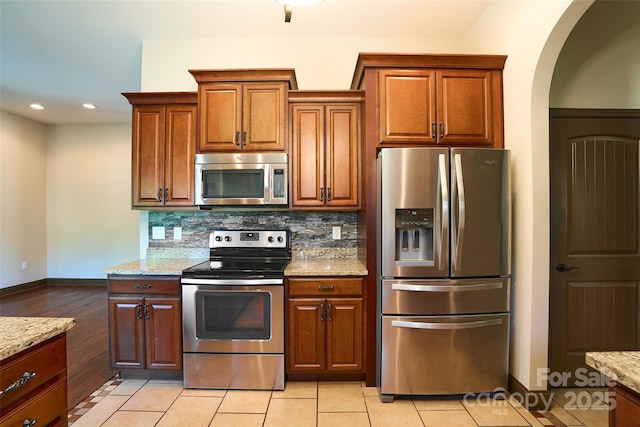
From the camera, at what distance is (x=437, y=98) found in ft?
7.50

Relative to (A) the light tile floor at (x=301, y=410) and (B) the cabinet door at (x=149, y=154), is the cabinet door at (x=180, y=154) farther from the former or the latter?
(A) the light tile floor at (x=301, y=410)

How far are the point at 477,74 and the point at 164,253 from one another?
10.3 ft

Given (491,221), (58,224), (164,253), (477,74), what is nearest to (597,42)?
(477,74)

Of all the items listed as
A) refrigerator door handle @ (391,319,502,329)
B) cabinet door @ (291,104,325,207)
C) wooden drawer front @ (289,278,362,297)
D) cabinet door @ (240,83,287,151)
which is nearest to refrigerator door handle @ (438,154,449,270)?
refrigerator door handle @ (391,319,502,329)

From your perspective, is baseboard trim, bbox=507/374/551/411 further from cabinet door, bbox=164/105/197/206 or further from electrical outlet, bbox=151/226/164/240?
electrical outlet, bbox=151/226/164/240

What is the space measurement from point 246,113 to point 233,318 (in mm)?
1642

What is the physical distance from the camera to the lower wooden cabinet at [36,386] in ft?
3.06

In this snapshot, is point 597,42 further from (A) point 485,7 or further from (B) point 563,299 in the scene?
(B) point 563,299

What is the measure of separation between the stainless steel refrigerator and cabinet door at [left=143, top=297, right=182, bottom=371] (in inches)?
59.2

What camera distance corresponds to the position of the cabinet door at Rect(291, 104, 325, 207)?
255 centimetres

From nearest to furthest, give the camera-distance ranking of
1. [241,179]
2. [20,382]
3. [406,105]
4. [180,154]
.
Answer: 1. [20,382]
2. [406,105]
3. [241,179]
4. [180,154]

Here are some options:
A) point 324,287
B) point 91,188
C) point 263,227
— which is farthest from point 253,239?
point 91,188

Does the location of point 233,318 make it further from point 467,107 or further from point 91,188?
point 91,188

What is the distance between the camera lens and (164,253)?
2.91 metres
